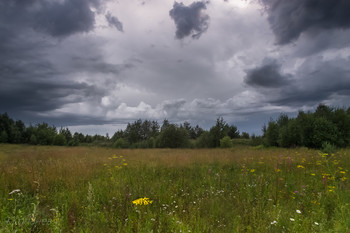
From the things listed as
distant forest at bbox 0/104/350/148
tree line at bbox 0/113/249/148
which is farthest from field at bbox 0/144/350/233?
tree line at bbox 0/113/249/148

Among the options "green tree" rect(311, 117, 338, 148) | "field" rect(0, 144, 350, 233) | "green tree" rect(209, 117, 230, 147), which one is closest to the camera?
"field" rect(0, 144, 350, 233)

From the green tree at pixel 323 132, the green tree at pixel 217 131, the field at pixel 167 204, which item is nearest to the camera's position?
the field at pixel 167 204

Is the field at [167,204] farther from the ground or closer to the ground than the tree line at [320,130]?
closer to the ground

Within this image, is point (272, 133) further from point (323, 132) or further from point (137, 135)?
point (137, 135)

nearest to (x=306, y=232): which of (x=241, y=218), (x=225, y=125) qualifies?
(x=241, y=218)

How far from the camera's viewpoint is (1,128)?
176 ft

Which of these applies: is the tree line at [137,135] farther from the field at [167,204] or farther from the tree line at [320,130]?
the field at [167,204]

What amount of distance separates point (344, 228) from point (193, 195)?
2.60 m

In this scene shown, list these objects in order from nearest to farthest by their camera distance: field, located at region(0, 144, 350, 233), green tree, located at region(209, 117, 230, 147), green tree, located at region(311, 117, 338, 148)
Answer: field, located at region(0, 144, 350, 233) < green tree, located at region(311, 117, 338, 148) < green tree, located at region(209, 117, 230, 147)

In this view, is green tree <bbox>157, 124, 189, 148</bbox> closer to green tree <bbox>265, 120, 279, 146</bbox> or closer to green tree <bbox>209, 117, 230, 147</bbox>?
green tree <bbox>209, 117, 230, 147</bbox>

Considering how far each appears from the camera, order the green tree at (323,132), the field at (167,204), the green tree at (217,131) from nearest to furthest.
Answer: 1. the field at (167,204)
2. the green tree at (323,132)
3. the green tree at (217,131)

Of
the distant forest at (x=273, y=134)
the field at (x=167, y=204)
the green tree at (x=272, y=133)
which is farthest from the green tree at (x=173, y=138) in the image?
the field at (x=167, y=204)

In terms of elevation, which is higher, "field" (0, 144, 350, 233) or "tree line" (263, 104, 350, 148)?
"tree line" (263, 104, 350, 148)

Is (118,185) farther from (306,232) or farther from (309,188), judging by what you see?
(309,188)
